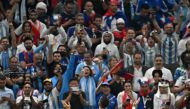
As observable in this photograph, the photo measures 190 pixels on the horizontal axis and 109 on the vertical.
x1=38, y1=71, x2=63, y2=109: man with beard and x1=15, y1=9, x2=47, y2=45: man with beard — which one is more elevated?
x1=15, y1=9, x2=47, y2=45: man with beard

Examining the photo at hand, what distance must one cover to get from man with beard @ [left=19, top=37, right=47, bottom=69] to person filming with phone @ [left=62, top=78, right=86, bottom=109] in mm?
2056

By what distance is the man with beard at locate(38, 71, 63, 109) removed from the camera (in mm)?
29344

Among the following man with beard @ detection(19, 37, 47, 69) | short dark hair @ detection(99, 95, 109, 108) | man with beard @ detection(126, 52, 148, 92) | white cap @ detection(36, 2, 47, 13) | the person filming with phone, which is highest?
white cap @ detection(36, 2, 47, 13)

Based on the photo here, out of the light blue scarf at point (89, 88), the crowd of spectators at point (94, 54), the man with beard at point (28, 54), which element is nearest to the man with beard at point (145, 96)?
the crowd of spectators at point (94, 54)

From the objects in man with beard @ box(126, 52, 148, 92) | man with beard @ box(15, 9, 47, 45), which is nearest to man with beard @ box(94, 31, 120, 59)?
man with beard @ box(126, 52, 148, 92)

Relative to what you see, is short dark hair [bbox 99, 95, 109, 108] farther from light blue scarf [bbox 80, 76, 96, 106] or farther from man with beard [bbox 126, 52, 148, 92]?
man with beard [bbox 126, 52, 148, 92]

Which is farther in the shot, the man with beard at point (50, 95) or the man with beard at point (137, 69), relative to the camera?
the man with beard at point (137, 69)

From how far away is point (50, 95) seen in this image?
29.5 m

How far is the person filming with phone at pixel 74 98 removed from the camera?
28984 millimetres

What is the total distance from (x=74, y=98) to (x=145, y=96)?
183 cm

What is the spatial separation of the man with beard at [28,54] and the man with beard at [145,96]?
3.33 m

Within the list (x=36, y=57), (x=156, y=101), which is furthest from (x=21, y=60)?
(x=156, y=101)

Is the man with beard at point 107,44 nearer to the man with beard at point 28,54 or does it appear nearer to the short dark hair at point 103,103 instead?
the man with beard at point 28,54

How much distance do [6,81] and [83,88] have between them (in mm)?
2087
